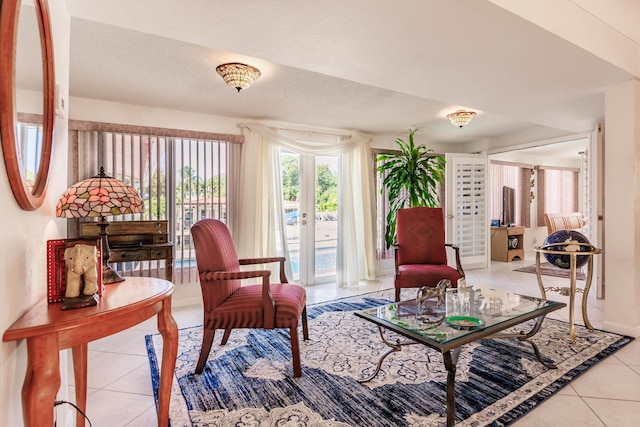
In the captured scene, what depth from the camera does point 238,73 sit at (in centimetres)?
271

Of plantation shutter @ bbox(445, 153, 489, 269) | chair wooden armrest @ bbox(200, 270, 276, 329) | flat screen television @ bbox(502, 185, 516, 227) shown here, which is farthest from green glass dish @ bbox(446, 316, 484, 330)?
flat screen television @ bbox(502, 185, 516, 227)

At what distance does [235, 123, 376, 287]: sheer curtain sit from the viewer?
4.12m

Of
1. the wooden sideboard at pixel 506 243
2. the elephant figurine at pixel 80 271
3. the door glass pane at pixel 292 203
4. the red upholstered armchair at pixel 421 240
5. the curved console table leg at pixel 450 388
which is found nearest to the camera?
the elephant figurine at pixel 80 271

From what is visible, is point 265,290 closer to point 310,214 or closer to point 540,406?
point 540,406

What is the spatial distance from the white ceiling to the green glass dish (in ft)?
5.39

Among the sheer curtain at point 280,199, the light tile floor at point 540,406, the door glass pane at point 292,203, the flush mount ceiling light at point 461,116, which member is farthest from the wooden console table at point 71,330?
the flush mount ceiling light at point 461,116

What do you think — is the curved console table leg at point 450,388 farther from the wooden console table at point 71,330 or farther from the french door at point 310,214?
the french door at point 310,214

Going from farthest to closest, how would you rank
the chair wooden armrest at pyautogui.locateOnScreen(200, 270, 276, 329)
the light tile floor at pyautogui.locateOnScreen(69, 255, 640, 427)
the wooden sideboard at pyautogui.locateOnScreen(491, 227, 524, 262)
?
the wooden sideboard at pyautogui.locateOnScreen(491, 227, 524, 262) < the chair wooden armrest at pyautogui.locateOnScreen(200, 270, 276, 329) < the light tile floor at pyautogui.locateOnScreen(69, 255, 640, 427)

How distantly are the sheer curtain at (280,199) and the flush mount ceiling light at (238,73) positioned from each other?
137 centimetres

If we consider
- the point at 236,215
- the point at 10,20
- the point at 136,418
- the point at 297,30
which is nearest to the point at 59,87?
the point at 10,20

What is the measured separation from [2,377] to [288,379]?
1480 mm

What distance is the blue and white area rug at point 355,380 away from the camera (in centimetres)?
172

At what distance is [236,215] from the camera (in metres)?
4.13

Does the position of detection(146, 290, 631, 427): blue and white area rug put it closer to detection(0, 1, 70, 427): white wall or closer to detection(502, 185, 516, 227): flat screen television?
detection(0, 1, 70, 427): white wall
